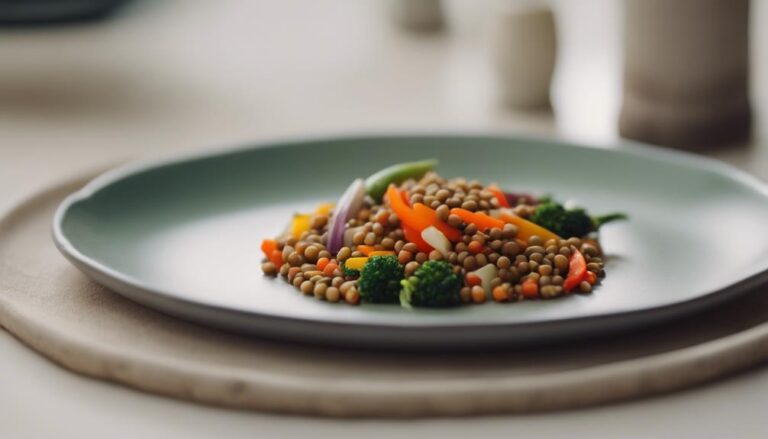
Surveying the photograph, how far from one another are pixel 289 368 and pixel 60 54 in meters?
2.54

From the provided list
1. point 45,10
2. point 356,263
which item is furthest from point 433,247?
point 45,10

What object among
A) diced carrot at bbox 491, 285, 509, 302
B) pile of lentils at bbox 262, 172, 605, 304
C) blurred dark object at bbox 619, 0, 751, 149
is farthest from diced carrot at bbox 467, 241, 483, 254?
blurred dark object at bbox 619, 0, 751, 149

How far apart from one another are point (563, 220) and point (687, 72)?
0.78 meters

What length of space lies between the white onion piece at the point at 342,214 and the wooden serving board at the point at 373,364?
0.28 metres

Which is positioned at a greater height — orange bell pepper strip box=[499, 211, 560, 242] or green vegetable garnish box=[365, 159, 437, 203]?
green vegetable garnish box=[365, 159, 437, 203]

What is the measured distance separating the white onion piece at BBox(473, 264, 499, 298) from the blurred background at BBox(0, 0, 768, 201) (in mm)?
669

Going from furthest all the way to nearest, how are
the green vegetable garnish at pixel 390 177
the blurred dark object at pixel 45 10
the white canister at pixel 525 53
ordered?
the blurred dark object at pixel 45 10, the white canister at pixel 525 53, the green vegetable garnish at pixel 390 177

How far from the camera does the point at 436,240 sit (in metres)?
1.47

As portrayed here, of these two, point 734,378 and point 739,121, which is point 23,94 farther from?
point 734,378

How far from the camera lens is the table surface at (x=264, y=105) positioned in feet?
3.83

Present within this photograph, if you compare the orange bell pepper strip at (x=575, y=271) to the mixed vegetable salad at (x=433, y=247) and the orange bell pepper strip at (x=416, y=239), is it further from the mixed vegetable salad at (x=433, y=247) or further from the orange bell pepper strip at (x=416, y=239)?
the orange bell pepper strip at (x=416, y=239)

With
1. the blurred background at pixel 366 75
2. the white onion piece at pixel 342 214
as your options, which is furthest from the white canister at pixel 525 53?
the white onion piece at pixel 342 214

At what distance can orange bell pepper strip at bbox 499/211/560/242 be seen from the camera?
1.52 metres

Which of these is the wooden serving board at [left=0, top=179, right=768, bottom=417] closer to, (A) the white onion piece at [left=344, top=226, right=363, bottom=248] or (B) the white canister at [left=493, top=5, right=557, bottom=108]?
(A) the white onion piece at [left=344, top=226, right=363, bottom=248]
